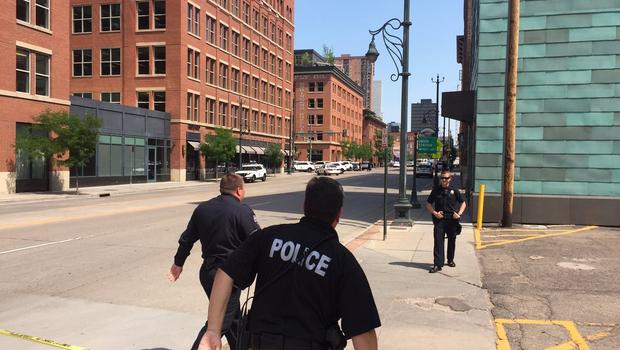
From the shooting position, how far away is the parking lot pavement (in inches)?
229

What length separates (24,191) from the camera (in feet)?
94.5

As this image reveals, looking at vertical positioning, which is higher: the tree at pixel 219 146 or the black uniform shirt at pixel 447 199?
the tree at pixel 219 146

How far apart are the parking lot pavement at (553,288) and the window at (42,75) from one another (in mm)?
26409

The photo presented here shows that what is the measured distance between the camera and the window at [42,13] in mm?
29844

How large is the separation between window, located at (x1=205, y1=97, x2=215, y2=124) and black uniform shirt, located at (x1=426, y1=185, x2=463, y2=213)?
43.3 m

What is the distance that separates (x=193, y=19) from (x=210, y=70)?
18.8 ft

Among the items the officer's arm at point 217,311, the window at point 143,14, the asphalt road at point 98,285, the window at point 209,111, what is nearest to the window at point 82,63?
the window at point 143,14

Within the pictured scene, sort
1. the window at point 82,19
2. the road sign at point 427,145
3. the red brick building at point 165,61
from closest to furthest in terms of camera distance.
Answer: the road sign at point 427,145 → the red brick building at point 165,61 → the window at point 82,19

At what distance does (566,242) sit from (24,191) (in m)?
27.1

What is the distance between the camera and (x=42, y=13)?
3020 cm

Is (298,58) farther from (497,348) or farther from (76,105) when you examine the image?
(497,348)

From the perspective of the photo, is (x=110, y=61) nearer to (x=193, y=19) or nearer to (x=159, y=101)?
(x=159, y=101)

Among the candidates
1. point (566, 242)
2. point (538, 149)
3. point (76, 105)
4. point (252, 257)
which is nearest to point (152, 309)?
point (252, 257)

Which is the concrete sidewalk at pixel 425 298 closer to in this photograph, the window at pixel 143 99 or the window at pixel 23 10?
the window at pixel 23 10
